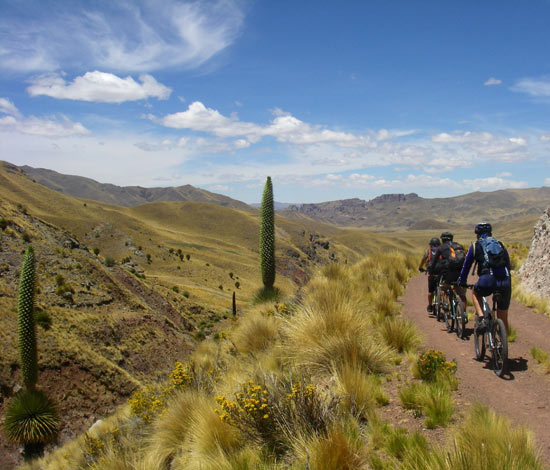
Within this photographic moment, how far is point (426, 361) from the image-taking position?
566 centimetres

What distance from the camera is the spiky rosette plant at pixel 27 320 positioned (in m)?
14.3

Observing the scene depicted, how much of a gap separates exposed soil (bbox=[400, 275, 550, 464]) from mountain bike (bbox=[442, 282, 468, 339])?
0.18 meters

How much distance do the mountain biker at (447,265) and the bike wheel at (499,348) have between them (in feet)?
8.59

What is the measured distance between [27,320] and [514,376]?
16.4 meters

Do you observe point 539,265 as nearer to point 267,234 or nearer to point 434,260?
point 434,260

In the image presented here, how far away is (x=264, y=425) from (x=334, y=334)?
2.29m

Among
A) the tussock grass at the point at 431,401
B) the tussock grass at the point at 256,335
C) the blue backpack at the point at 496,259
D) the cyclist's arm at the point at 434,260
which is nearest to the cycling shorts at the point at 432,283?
the cyclist's arm at the point at 434,260

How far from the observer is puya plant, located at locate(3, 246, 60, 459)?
49.2 ft

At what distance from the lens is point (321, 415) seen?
430cm

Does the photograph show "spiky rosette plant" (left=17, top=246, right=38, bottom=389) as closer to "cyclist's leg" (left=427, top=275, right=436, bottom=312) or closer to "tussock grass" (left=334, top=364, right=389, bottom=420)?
"tussock grass" (left=334, top=364, right=389, bottom=420)

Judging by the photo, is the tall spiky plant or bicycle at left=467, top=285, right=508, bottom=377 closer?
bicycle at left=467, top=285, right=508, bottom=377

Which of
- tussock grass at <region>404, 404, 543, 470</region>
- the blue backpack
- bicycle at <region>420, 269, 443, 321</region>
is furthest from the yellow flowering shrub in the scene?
bicycle at <region>420, 269, 443, 321</region>

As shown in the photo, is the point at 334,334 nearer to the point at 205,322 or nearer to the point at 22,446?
the point at 22,446

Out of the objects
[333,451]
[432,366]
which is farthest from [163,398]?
[432,366]
